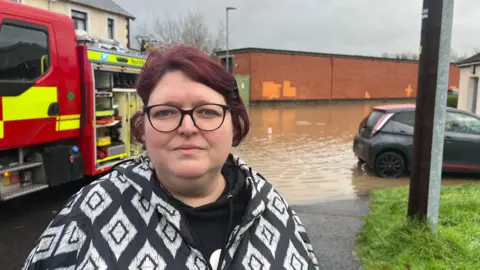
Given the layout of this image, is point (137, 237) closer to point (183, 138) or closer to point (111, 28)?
point (183, 138)

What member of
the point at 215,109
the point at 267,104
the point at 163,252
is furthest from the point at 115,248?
the point at 267,104

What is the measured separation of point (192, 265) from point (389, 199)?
516 cm

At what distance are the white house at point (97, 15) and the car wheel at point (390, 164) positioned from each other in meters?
18.7

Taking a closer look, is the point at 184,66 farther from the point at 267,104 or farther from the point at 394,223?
the point at 267,104

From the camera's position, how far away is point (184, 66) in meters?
1.42

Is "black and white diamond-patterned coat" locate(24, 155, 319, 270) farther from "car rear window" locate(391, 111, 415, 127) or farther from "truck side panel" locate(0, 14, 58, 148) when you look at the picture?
"car rear window" locate(391, 111, 415, 127)

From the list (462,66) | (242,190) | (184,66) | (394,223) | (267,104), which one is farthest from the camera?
(267,104)

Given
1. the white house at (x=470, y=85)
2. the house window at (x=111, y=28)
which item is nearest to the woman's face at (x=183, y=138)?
the white house at (x=470, y=85)

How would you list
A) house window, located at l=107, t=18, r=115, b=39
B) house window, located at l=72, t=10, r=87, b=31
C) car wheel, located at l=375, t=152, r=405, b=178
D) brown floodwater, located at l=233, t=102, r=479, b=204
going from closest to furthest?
brown floodwater, located at l=233, t=102, r=479, b=204
car wheel, located at l=375, t=152, r=405, b=178
house window, located at l=72, t=10, r=87, b=31
house window, located at l=107, t=18, r=115, b=39

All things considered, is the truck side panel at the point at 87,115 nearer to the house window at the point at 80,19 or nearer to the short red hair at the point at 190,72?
the short red hair at the point at 190,72

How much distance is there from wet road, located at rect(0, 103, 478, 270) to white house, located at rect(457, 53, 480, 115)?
245 inches

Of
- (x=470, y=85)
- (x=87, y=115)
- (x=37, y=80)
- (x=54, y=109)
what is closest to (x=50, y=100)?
(x=54, y=109)

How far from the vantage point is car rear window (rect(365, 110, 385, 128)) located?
874cm

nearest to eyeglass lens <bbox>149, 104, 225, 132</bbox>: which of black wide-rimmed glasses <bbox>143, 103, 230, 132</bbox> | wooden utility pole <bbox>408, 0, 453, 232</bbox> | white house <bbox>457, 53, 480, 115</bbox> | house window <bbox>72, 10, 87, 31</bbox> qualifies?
black wide-rimmed glasses <bbox>143, 103, 230, 132</bbox>
